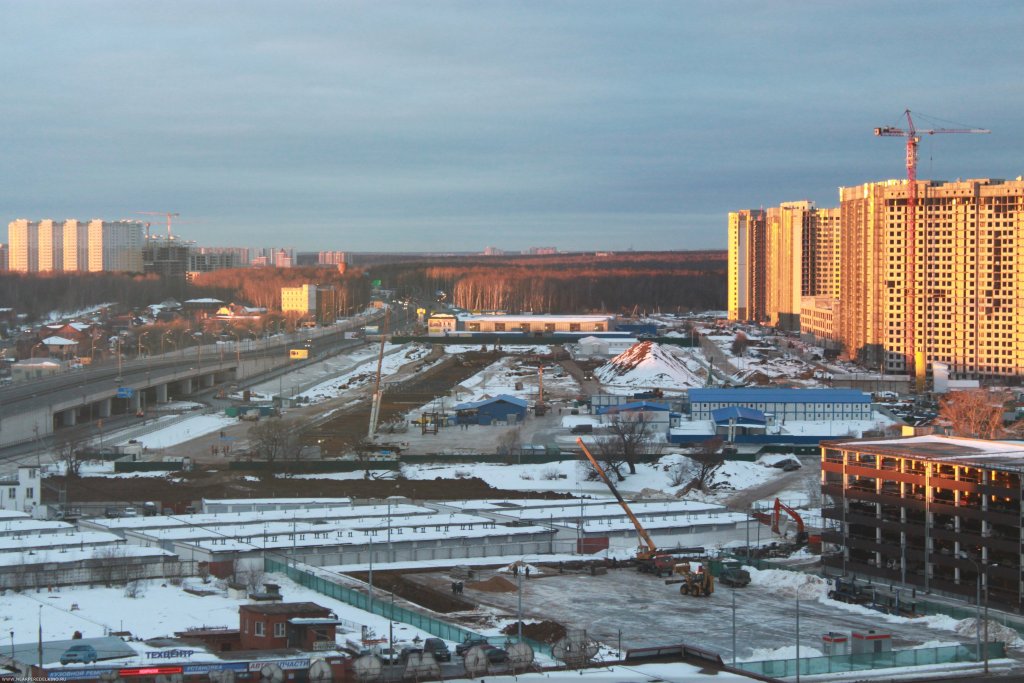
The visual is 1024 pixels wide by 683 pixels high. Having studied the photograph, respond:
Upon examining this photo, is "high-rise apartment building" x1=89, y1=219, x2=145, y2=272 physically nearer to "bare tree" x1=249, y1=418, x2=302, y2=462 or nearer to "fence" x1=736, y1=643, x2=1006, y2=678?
"bare tree" x1=249, y1=418, x2=302, y2=462

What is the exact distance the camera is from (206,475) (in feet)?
78.0

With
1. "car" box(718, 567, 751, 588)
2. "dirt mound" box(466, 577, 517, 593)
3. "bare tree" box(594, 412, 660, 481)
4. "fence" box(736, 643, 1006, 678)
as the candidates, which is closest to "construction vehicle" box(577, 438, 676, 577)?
"car" box(718, 567, 751, 588)

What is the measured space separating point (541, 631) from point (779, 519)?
7162mm

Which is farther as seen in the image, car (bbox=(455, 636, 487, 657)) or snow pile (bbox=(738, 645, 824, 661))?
snow pile (bbox=(738, 645, 824, 661))

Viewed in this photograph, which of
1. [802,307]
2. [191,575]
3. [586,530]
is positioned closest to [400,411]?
[586,530]

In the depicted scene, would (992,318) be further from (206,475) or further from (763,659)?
(763,659)

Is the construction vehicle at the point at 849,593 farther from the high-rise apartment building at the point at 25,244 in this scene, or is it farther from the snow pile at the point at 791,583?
the high-rise apartment building at the point at 25,244

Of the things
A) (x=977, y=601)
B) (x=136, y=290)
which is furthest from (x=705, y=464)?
(x=136, y=290)

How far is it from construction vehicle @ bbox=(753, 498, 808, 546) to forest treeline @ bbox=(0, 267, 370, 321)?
55.7 metres

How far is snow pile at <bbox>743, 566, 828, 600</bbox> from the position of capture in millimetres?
15453

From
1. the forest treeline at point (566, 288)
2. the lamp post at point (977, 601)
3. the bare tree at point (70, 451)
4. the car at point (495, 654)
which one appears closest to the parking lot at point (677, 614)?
the lamp post at point (977, 601)

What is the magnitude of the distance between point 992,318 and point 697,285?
57154 millimetres

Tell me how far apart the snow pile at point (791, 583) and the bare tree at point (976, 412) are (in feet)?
31.7

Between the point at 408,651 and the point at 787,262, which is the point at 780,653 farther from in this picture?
the point at 787,262
